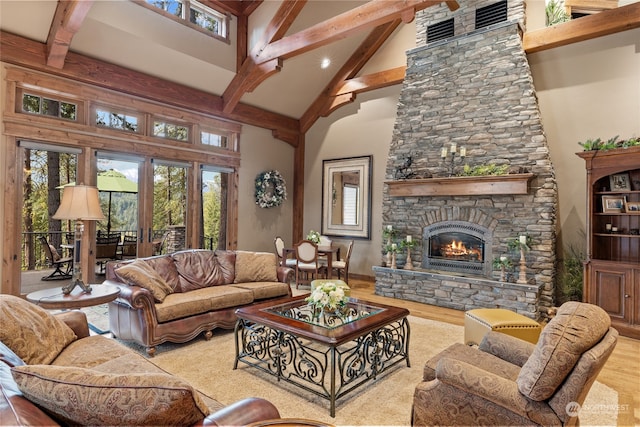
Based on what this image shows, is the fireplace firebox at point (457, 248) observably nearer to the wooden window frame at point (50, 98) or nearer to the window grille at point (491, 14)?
the window grille at point (491, 14)

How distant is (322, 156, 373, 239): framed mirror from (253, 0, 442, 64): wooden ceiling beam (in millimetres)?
2933

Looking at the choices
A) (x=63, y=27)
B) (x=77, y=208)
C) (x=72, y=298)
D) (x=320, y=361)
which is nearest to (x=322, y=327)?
(x=320, y=361)

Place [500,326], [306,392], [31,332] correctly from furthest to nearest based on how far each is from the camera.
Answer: [500,326], [306,392], [31,332]

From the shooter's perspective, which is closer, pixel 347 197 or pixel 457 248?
pixel 457 248

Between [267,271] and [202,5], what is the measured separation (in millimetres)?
4698

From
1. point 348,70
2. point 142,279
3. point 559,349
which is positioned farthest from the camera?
point 348,70

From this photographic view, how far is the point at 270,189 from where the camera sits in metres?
8.01

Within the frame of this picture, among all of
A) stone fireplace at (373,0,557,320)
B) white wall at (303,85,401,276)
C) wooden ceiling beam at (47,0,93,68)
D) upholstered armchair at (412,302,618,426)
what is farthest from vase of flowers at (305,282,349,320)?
white wall at (303,85,401,276)

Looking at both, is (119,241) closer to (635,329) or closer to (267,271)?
(267,271)

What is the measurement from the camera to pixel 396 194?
630 centimetres

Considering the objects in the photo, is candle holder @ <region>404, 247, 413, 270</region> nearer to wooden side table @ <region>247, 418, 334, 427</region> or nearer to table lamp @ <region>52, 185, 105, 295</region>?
table lamp @ <region>52, 185, 105, 295</region>

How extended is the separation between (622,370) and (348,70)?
22.1 ft

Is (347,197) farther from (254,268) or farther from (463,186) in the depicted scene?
(254,268)

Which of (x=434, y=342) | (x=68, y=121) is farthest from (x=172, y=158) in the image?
(x=434, y=342)
